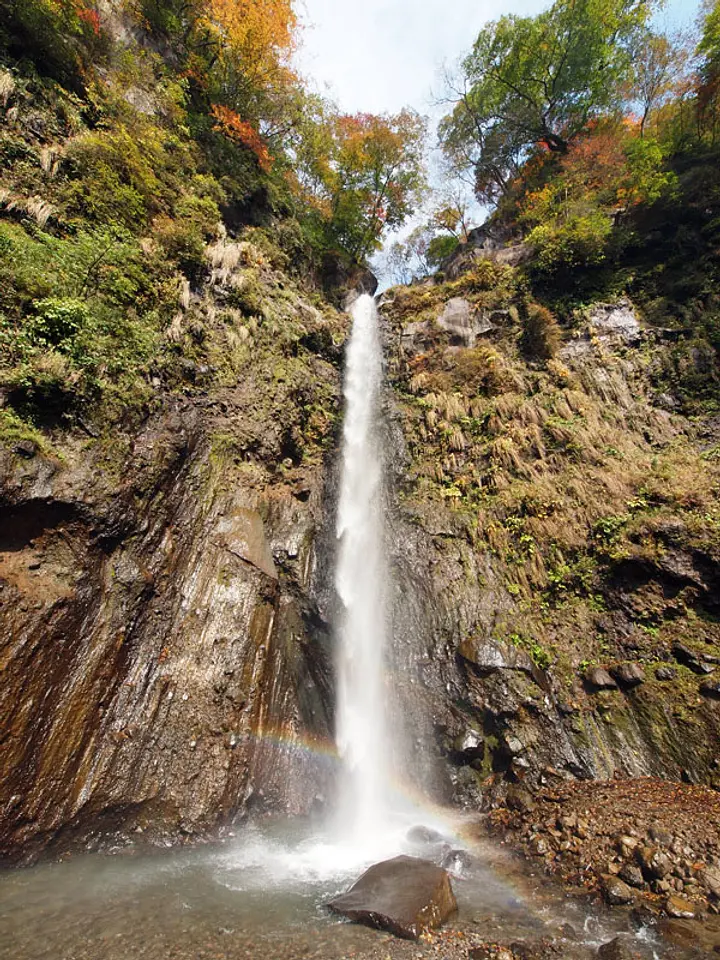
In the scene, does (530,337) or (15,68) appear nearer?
(15,68)

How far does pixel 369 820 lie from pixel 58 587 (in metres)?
6.22

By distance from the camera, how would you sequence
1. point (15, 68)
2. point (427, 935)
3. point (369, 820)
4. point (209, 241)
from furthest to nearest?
1. point (209, 241)
2. point (15, 68)
3. point (369, 820)
4. point (427, 935)

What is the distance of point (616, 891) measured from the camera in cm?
457

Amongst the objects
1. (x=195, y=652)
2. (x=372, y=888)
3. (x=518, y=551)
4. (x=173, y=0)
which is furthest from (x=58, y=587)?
(x=173, y=0)

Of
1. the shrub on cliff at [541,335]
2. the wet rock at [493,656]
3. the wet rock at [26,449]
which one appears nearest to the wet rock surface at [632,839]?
the wet rock at [493,656]

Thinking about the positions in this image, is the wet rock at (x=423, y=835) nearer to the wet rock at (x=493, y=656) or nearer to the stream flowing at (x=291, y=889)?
the stream flowing at (x=291, y=889)

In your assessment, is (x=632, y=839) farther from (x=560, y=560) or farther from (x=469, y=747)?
(x=560, y=560)

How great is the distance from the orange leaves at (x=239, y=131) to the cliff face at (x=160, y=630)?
1034 cm

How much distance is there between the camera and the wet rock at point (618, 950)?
11.9 ft

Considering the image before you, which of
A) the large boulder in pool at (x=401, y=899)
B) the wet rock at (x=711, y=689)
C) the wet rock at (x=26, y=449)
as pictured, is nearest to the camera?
the large boulder in pool at (x=401, y=899)

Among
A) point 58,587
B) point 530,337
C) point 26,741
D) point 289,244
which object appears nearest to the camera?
point 26,741

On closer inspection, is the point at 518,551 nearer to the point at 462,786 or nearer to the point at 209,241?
the point at 462,786

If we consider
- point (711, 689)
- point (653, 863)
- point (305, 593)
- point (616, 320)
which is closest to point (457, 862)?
point (653, 863)

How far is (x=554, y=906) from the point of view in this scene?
15.0ft
